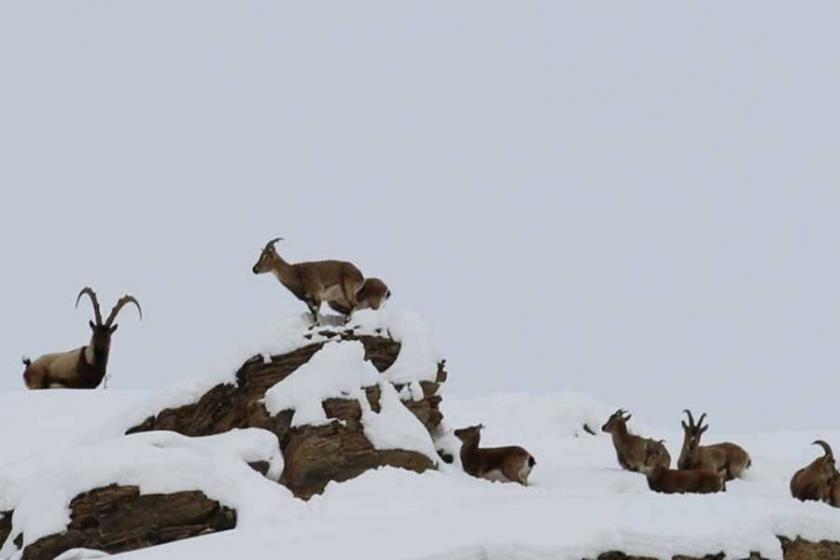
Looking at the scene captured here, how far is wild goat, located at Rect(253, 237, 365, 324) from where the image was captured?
18000 millimetres

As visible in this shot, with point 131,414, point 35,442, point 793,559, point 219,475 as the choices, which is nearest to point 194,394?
point 131,414

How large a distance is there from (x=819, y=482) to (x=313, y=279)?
6697 mm

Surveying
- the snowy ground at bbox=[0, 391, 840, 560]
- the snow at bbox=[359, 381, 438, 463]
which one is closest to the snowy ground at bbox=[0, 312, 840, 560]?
the snowy ground at bbox=[0, 391, 840, 560]

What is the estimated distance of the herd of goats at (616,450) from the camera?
1568cm

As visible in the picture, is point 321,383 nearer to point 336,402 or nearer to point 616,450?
point 336,402

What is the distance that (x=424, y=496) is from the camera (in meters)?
15.2

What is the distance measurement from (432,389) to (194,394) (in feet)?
9.93

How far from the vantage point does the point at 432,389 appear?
58.7 feet

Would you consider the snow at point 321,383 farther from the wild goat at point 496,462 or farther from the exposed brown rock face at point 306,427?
the wild goat at point 496,462

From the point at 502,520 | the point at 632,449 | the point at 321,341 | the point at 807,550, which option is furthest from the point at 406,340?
the point at 807,550

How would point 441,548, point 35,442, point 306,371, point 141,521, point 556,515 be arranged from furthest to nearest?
point 35,442 < point 306,371 < point 141,521 < point 556,515 < point 441,548

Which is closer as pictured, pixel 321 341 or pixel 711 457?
pixel 321 341

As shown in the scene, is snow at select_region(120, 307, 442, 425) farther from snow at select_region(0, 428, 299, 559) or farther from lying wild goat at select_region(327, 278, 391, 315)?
snow at select_region(0, 428, 299, 559)

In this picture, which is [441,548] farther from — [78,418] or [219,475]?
[78,418]
